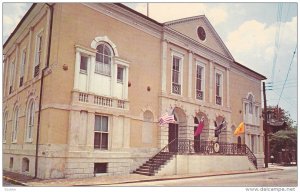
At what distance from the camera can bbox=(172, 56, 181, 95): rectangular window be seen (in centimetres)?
1210

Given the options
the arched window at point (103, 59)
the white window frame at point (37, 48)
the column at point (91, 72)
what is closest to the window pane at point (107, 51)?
the arched window at point (103, 59)

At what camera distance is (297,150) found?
9.35 m

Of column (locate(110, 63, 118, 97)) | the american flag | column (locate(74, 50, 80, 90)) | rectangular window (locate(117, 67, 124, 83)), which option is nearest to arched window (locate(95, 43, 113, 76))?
column (locate(110, 63, 118, 97))

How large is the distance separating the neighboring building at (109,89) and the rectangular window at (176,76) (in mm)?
32

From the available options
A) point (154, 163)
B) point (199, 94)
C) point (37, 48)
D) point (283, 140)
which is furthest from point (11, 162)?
point (283, 140)

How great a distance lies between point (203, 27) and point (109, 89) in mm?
3265

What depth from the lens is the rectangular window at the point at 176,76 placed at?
12102 millimetres

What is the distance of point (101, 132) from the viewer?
1023cm

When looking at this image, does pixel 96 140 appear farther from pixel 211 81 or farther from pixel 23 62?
pixel 211 81

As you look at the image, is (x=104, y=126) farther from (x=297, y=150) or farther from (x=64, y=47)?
(x=297, y=150)

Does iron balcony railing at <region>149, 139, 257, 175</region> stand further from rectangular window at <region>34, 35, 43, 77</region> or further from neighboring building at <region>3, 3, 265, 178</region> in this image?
rectangular window at <region>34, 35, 43, 77</region>

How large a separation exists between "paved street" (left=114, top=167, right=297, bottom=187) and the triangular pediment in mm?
3440

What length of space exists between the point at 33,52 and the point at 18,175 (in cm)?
320

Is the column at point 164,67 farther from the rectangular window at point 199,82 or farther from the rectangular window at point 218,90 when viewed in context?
the rectangular window at point 218,90
